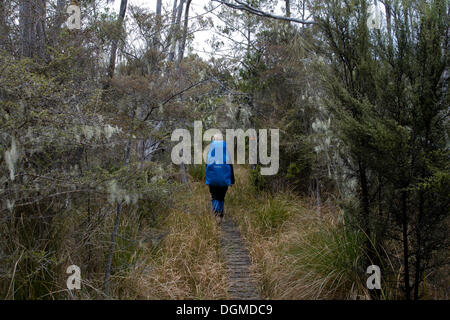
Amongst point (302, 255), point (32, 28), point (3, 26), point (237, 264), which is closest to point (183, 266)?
point (237, 264)

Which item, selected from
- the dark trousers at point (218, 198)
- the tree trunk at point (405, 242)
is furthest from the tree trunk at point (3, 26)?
the tree trunk at point (405, 242)

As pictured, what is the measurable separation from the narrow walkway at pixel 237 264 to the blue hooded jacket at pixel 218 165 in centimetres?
93

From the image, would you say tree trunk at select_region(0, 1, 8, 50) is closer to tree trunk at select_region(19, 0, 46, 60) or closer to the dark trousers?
tree trunk at select_region(19, 0, 46, 60)

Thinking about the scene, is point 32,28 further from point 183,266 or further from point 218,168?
point 218,168

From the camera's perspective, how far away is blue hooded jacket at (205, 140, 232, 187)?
598 centimetres

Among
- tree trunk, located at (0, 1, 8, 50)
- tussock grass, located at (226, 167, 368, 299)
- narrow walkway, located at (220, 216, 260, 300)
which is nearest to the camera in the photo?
tussock grass, located at (226, 167, 368, 299)

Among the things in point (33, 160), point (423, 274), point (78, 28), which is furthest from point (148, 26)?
point (423, 274)

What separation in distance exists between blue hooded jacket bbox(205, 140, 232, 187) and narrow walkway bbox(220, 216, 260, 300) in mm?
930

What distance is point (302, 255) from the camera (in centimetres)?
371

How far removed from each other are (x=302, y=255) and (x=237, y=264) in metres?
1.11

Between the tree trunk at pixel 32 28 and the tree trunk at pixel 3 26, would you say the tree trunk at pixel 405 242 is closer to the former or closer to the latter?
the tree trunk at pixel 32 28

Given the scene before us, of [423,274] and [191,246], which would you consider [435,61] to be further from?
[191,246]

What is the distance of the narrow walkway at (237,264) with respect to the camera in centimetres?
366

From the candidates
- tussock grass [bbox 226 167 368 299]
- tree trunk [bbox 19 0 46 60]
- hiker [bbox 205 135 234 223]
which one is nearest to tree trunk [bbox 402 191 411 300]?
tussock grass [bbox 226 167 368 299]
